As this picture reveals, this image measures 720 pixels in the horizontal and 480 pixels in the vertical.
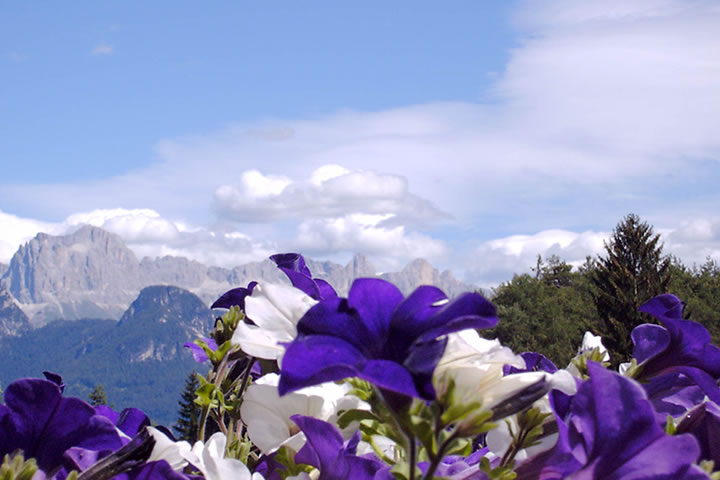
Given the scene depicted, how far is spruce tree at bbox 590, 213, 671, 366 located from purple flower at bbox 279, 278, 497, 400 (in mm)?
39369

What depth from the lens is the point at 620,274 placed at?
40531 mm

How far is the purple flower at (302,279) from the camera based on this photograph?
1218mm

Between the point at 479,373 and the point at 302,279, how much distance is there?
515 millimetres

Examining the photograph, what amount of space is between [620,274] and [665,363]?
41836 mm

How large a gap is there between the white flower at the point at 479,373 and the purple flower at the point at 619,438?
0.07 m

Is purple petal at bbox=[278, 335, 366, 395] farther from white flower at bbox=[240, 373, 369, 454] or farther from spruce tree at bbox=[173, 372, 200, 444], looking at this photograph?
spruce tree at bbox=[173, 372, 200, 444]

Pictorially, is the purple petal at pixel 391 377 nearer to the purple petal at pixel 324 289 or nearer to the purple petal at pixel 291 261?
the purple petal at pixel 324 289

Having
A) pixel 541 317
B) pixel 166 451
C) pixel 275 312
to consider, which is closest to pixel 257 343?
pixel 275 312

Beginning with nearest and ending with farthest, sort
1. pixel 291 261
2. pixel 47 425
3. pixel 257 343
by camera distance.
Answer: pixel 257 343, pixel 47 425, pixel 291 261

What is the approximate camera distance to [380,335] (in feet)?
2.51

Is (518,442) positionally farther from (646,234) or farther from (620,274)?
(646,234)

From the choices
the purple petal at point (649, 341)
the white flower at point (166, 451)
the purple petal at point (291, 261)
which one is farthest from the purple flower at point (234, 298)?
the purple petal at point (649, 341)

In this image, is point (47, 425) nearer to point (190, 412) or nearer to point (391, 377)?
point (391, 377)


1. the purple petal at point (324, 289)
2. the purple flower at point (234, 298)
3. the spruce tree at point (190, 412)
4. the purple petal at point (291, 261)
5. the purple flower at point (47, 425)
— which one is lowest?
the spruce tree at point (190, 412)
